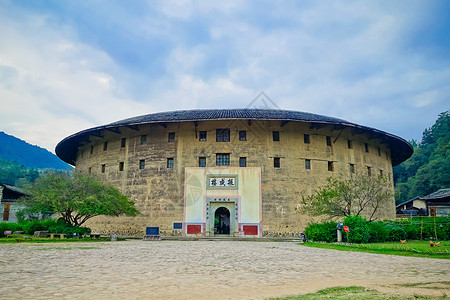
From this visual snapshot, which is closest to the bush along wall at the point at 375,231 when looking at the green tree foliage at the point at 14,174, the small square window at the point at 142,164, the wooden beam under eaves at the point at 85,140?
the small square window at the point at 142,164

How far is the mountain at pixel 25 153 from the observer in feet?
354

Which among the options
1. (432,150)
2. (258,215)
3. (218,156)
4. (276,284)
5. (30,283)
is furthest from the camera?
(432,150)

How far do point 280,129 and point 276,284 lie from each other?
Answer: 57.4 ft

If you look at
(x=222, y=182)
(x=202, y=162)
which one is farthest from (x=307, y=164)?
(x=202, y=162)

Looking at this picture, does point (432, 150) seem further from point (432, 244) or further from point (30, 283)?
point (30, 283)

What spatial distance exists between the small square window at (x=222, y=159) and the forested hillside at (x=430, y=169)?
2195 centimetres

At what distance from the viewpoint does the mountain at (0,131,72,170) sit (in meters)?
108

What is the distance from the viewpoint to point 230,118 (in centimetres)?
2044

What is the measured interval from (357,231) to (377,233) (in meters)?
1.14

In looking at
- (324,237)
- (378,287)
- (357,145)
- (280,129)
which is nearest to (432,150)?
(357,145)

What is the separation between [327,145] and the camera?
73.5ft

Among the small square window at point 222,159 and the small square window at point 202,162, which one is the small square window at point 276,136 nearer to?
the small square window at point 222,159

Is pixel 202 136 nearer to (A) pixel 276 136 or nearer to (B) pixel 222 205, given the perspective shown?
(B) pixel 222 205

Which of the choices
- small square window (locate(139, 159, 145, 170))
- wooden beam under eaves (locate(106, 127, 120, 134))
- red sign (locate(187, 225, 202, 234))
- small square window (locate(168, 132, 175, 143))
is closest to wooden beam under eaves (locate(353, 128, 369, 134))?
small square window (locate(168, 132, 175, 143))
